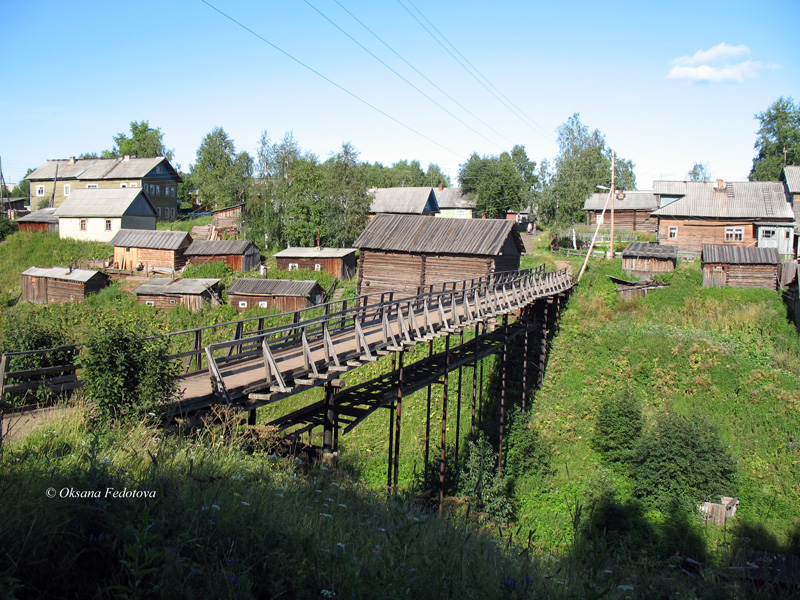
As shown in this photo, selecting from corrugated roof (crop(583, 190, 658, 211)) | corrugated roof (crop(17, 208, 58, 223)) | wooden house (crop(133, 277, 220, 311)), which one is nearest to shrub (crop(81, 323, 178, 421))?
wooden house (crop(133, 277, 220, 311))

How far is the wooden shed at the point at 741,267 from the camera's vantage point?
29.3 meters

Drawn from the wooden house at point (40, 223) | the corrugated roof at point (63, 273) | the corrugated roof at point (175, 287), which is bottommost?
the corrugated roof at point (175, 287)

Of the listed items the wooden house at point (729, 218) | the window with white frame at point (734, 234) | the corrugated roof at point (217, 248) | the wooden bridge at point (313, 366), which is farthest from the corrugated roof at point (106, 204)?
the window with white frame at point (734, 234)

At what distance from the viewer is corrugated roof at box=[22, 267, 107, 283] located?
3788 centimetres

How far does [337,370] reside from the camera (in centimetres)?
977

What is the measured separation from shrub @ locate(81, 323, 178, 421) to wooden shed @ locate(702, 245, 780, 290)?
98.4ft

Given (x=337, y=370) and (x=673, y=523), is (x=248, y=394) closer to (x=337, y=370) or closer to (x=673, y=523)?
(x=337, y=370)

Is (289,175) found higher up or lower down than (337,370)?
higher up

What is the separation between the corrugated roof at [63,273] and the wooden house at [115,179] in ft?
42.9

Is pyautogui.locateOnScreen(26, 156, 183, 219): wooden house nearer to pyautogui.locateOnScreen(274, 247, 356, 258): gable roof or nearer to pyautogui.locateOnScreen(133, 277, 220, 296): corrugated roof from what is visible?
pyautogui.locateOnScreen(133, 277, 220, 296): corrugated roof

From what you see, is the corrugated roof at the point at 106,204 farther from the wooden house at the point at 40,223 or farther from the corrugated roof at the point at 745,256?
the corrugated roof at the point at 745,256

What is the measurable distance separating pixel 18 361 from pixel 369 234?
76.4ft

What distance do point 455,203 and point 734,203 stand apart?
33.9 m

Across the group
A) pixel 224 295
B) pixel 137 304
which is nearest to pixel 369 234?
pixel 224 295
